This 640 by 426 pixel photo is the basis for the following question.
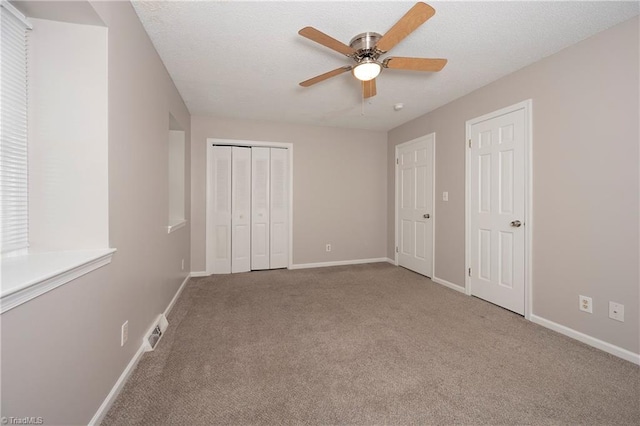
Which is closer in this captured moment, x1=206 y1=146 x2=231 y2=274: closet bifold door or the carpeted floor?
the carpeted floor

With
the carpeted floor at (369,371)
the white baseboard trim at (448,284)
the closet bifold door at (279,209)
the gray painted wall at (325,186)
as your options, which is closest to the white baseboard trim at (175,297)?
the carpeted floor at (369,371)

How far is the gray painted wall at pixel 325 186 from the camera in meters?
4.12

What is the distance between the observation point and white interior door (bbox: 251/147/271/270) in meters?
4.36

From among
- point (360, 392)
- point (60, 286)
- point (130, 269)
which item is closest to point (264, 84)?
point (130, 269)

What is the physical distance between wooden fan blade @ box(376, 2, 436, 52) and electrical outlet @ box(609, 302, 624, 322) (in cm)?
244

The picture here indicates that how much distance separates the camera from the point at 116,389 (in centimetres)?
153

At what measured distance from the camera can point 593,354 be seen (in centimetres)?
199

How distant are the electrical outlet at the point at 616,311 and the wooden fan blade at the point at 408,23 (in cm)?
244

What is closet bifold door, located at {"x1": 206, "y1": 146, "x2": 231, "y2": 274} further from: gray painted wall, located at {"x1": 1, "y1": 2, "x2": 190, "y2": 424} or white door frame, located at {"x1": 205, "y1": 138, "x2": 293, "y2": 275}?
gray painted wall, located at {"x1": 1, "y1": 2, "x2": 190, "y2": 424}

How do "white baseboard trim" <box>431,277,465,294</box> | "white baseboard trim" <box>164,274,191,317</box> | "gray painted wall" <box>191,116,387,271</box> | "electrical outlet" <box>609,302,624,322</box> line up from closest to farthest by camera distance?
"electrical outlet" <box>609,302,624,322</box>, "white baseboard trim" <box>164,274,191,317</box>, "white baseboard trim" <box>431,277,465,294</box>, "gray painted wall" <box>191,116,387,271</box>

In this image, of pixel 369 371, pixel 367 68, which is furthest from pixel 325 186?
pixel 369 371

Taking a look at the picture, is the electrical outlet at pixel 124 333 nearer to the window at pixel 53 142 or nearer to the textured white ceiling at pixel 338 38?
the window at pixel 53 142

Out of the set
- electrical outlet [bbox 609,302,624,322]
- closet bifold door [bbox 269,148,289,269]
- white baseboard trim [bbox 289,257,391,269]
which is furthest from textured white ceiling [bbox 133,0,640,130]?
white baseboard trim [bbox 289,257,391,269]

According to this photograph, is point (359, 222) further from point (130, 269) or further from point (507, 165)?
point (130, 269)
